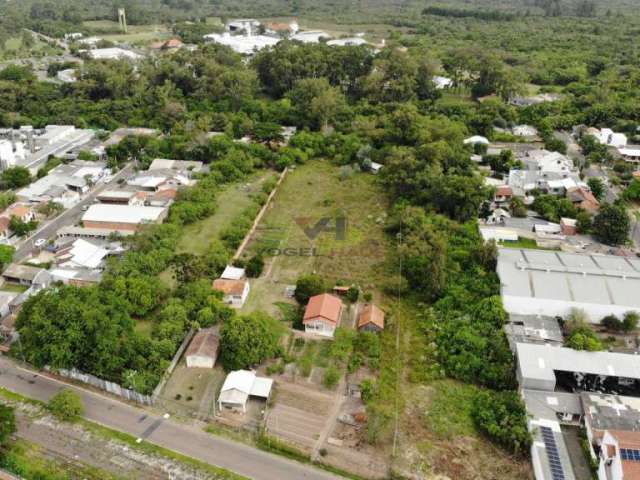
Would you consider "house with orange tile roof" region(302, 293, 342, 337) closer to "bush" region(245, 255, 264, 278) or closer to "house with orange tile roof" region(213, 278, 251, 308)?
"house with orange tile roof" region(213, 278, 251, 308)

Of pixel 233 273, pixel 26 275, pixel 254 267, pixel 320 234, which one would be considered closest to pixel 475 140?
pixel 320 234

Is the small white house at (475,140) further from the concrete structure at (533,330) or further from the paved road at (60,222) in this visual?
the paved road at (60,222)

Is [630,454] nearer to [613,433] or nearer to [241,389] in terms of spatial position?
[613,433]

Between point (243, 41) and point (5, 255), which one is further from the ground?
point (243, 41)

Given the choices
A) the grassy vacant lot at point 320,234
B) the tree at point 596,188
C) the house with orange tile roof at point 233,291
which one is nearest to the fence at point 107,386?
the house with orange tile roof at point 233,291

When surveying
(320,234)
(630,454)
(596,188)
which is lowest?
(320,234)

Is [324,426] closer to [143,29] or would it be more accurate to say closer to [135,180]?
[135,180]

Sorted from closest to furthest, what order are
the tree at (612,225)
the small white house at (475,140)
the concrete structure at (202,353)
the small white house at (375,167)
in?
the concrete structure at (202,353), the tree at (612,225), the small white house at (375,167), the small white house at (475,140)
